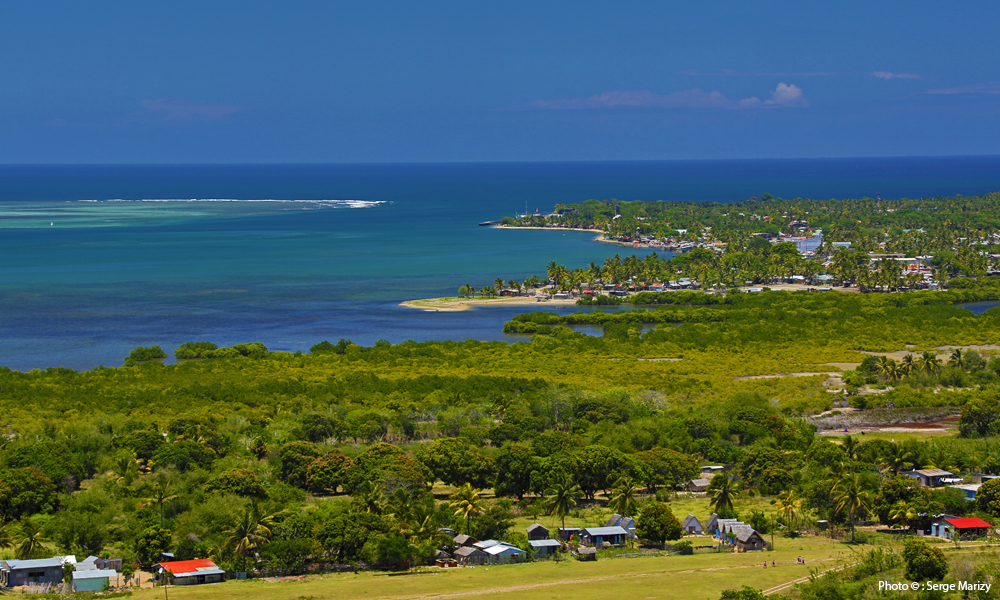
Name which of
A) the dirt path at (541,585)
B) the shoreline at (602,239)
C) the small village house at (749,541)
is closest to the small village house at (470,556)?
the dirt path at (541,585)

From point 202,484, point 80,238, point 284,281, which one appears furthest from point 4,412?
point 80,238

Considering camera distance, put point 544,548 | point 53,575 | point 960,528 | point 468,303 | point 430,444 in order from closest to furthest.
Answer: point 53,575 → point 544,548 → point 960,528 → point 430,444 → point 468,303

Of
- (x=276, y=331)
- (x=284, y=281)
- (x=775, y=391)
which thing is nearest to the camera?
(x=775, y=391)

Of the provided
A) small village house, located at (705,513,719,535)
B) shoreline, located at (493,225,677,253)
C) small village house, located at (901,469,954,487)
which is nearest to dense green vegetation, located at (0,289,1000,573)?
small village house, located at (901,469,954,487)

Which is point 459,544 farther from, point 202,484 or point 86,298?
point 86,298

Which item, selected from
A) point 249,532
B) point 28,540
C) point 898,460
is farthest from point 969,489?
point 28,540

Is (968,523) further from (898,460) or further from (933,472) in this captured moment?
(898,460)

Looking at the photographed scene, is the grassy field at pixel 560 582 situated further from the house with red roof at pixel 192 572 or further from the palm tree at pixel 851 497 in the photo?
the palm tree at pixel 851 497
